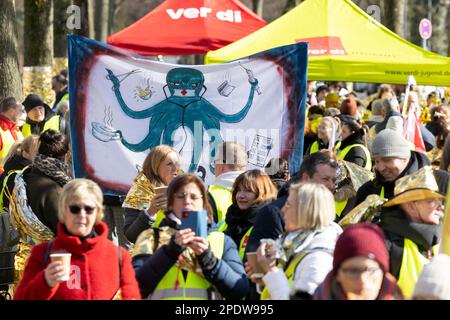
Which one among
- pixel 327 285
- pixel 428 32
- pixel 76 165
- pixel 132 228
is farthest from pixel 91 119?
pixel 428 32

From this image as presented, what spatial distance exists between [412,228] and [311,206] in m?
0.73

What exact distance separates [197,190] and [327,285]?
1.62m

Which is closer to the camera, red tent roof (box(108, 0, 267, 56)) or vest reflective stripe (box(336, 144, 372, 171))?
vest reflective stripe (box(336, 144, 372, 171))

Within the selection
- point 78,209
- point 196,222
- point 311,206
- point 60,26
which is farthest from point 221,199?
point 60,26

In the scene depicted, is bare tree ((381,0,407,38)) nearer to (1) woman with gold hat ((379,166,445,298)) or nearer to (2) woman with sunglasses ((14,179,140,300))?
(1) woman with gold hat ((379,166,445,298))

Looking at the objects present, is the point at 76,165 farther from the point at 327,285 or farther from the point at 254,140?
the point at 327,285

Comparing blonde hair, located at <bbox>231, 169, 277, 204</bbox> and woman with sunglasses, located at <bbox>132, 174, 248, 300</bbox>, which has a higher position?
blonde hair, located at <bbox>231, 169, 277, 204</bbox>

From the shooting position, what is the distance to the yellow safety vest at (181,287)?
616cm

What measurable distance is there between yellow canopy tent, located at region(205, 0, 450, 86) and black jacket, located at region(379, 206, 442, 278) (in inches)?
252

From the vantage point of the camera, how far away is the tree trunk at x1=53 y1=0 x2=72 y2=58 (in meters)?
25.1

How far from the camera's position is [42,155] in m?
8.74

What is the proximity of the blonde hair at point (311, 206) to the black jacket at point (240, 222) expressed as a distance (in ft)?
5.01

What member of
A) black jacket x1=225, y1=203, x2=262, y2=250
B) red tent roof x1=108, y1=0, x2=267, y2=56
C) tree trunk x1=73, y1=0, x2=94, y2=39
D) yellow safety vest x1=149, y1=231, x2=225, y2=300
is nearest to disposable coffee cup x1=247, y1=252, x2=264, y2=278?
yellow safety vest x1=149, y1=231, x2=225, y2=300
